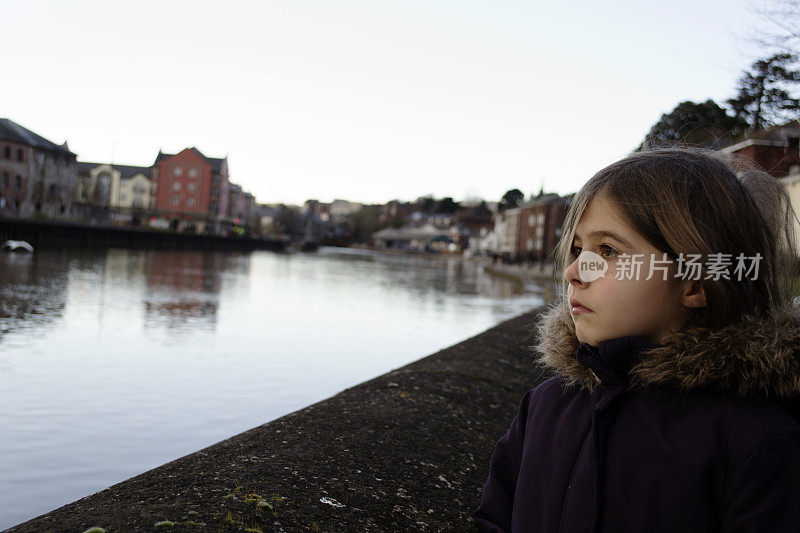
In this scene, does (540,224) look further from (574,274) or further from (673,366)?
(673,366)

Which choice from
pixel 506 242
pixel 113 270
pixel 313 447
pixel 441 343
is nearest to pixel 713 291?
pixel 313 447

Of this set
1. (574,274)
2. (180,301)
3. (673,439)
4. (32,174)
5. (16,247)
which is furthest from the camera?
(32,174)

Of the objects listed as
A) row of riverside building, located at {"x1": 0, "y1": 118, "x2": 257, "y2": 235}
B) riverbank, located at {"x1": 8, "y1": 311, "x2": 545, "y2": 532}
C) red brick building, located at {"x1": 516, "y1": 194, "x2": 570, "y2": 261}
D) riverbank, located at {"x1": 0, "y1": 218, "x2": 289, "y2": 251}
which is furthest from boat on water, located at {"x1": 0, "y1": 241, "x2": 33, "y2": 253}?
red brick building, located at {"x1": 516, "y1": 194, "x2": 570, "y2": 261}

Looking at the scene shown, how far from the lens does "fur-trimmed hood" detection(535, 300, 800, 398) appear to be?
4.32ft

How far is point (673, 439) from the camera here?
4.37 feet

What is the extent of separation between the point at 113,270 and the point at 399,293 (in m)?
11.2

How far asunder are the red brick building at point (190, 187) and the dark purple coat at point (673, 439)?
9086 cm

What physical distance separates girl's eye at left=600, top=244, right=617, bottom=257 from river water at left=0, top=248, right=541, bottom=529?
12.6 feet

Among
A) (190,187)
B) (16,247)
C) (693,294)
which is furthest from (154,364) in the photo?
(190,187)

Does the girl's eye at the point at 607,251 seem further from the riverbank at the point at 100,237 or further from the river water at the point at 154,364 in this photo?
the riverbank at the point at 100,237

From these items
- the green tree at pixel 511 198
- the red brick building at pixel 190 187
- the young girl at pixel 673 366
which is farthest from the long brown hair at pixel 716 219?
the green tree at pixel 511 198

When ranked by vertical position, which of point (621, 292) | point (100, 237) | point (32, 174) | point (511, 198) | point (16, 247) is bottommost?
point (16, 247)

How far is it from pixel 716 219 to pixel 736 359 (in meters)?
0.33

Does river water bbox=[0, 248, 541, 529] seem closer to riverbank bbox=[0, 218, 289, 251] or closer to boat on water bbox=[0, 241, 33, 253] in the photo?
boat on water bbox=[0, 241, 33, 253]
